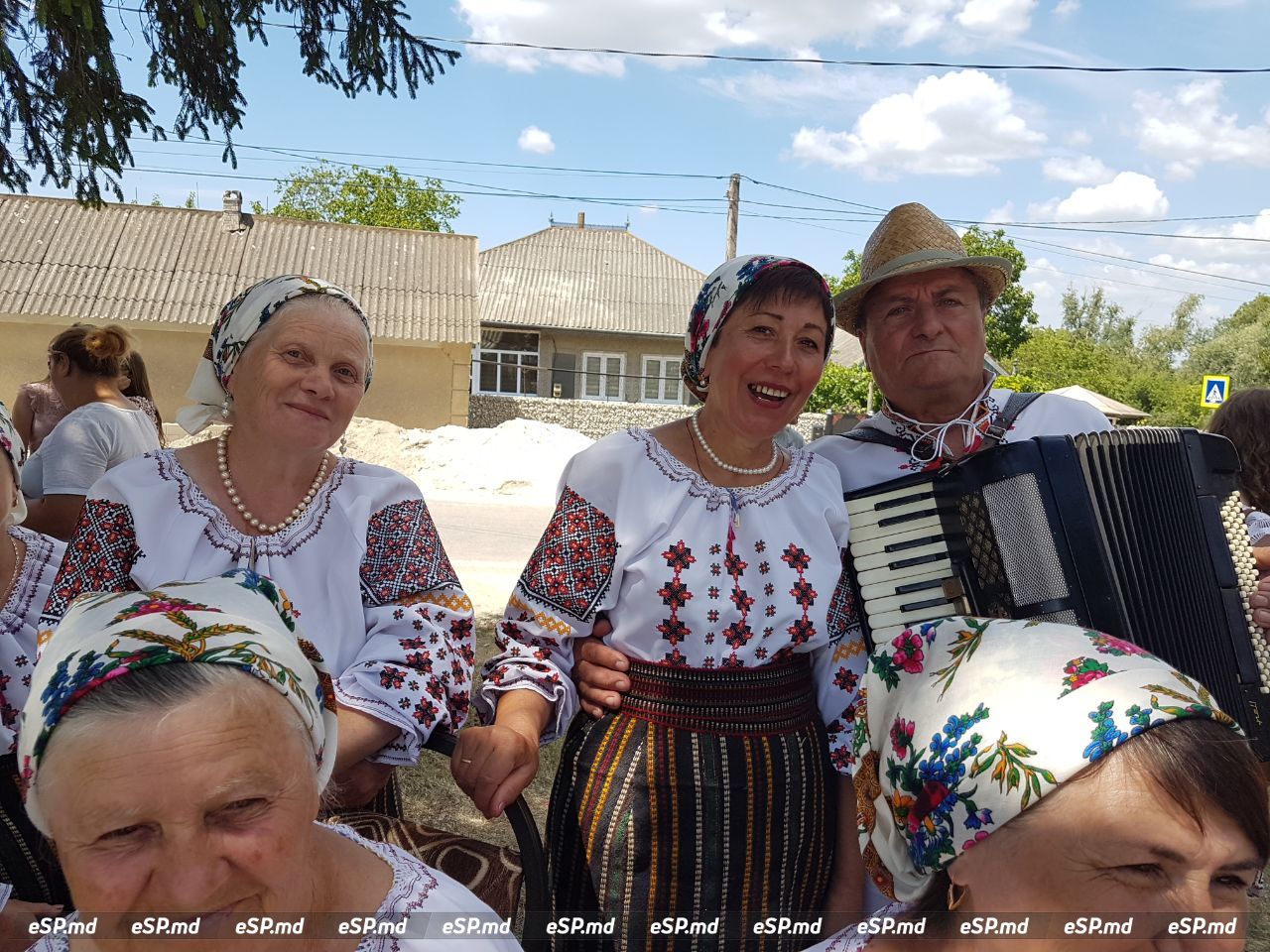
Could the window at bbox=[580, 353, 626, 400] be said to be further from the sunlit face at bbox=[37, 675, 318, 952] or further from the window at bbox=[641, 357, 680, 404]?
the sunlit face at bbox=[37, 675, 318, 952]

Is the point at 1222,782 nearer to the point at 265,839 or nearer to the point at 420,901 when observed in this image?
the point at 420,901

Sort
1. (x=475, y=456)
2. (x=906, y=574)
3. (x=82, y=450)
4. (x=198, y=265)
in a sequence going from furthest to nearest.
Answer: (x=198, y=265)
(x=475, y=456)
(x=82, y=450)
(x=906, y=574)

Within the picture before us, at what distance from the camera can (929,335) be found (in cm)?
256

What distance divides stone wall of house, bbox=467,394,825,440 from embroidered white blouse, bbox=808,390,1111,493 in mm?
20887

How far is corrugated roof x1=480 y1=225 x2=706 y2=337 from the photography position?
3216cm

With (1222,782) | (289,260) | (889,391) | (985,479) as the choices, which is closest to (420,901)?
(1222,782)

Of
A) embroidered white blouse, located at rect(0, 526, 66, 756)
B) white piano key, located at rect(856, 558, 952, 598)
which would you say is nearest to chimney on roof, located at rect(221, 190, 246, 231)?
embroidered white blouse, located at rect(0, 526, 66, 756)

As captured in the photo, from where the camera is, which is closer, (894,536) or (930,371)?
(894,536)

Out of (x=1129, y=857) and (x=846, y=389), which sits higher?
(x=846, y=389)

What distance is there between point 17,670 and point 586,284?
33.3 meters

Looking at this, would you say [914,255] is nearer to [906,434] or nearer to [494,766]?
[906,434]

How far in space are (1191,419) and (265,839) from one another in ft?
123

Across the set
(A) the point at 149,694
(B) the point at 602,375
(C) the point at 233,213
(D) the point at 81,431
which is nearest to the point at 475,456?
(C) the point at 233,213

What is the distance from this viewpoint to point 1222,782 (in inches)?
45.3
